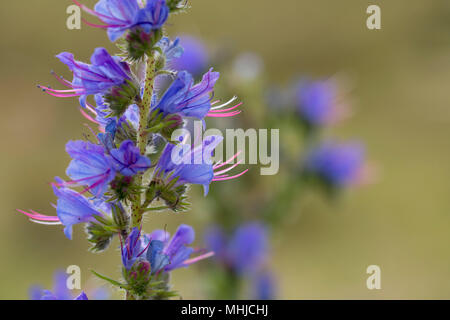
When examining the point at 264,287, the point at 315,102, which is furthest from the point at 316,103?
the point at 264,287

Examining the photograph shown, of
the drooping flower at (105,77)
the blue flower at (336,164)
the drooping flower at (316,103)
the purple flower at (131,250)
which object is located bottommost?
the purple flower at (131,250)

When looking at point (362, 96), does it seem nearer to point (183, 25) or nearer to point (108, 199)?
point (183, 25)

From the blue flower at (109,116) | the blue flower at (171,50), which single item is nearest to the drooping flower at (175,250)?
the blue flower at (109,116)

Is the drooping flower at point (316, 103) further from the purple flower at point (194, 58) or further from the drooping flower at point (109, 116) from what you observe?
the drooping flower at point (109, 116)

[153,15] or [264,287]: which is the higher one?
[153,15]

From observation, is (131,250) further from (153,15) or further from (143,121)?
(153,15)

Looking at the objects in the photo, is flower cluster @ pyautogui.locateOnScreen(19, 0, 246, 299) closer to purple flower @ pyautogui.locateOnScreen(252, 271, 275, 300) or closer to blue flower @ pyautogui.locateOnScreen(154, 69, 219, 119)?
blue flower @ pyautogui.locateOnScreen(154, 69, 219, 119)

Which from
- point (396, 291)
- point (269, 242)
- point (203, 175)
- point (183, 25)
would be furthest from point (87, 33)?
point (203, 175)
